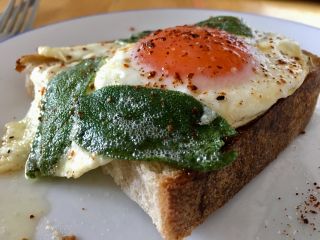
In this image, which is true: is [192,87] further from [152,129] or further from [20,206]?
[20,206]

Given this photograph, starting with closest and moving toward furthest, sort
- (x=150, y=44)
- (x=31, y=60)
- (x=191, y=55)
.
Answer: (x=191, y=55) < (x=150, y=44) < (x=31, y=60)

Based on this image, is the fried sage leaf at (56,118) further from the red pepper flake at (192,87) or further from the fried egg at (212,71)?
the red pepper flake at (192,87)

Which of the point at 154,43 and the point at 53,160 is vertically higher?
the point at 154,43

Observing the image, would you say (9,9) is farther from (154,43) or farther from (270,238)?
(270,238)

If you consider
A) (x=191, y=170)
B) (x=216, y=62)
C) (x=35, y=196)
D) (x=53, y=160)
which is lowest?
(x=35, y=196)

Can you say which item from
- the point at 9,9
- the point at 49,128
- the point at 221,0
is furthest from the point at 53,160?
the point at 221,0

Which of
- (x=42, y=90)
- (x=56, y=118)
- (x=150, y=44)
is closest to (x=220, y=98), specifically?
(x=150, y=44)

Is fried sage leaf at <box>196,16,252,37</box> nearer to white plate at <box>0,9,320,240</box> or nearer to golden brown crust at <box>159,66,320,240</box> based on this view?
golden brown crust at <box>159,66,320,240</box>
